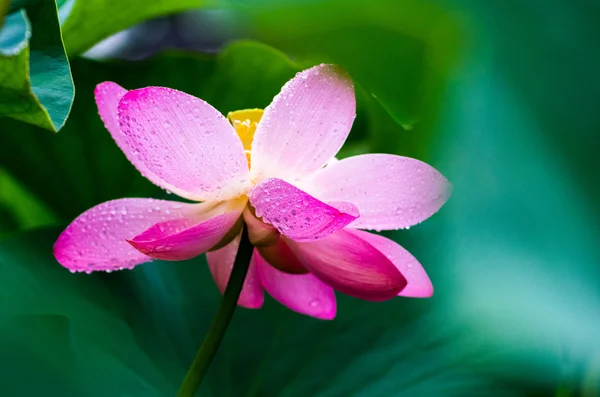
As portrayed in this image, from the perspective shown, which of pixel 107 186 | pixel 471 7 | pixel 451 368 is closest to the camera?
pixel 471 7

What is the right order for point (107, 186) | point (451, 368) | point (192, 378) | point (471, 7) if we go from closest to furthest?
1. point (471, 7)
2. point (192, 378)
3. point (451, 368)
4. point (107, 186)

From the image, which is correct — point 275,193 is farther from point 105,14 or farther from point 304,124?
point 105,14

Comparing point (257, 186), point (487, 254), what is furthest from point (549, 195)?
point (257, 186)

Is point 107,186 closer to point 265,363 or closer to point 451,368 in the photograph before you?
point 265,363

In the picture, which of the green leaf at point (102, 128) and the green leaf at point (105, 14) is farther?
the green leaf at point (102, 128)

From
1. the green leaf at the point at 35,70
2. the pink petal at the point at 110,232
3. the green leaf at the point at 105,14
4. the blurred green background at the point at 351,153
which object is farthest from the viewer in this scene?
the green leaf at the point at 105,14

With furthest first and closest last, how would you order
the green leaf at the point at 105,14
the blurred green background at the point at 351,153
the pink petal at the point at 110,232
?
the green leaf at the point at 105,14 < the pink petal at the point at 110,232 < the blurred green background at the point at 351,153

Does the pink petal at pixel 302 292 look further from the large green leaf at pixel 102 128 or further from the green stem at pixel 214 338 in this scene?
the large green leaf at pixel 102 128

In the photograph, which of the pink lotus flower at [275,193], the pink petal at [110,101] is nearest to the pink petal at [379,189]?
the pink lotus flower at [275,193]
